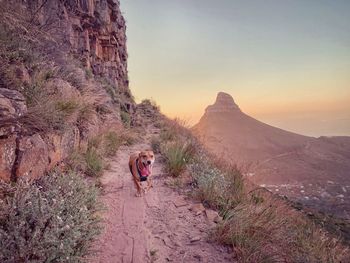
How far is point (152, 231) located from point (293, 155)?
52.5 m

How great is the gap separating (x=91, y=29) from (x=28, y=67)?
11807 millimetres

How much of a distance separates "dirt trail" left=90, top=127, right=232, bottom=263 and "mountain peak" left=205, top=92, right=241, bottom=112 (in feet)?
267

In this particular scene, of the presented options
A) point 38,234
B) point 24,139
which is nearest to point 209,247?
point 38,234

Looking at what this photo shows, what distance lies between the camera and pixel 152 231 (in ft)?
11.8

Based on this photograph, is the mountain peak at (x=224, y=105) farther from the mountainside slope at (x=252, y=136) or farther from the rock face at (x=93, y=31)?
the rock face at (x=93, y=31)

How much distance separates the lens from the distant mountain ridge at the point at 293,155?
28820mm

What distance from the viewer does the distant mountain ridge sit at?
94.6ft

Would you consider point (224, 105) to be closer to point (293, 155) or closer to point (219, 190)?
point (293, 155)

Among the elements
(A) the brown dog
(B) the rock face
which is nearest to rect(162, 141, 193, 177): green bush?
(A) the brown dog

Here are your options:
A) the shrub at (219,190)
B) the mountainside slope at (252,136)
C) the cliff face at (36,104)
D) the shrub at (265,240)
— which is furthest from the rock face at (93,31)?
the mountainside slope at (252,136)

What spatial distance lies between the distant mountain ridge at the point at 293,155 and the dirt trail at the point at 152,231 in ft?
13.3

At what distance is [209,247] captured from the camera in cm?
318

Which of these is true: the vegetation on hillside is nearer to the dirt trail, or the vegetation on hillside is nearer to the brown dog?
the dirt trail

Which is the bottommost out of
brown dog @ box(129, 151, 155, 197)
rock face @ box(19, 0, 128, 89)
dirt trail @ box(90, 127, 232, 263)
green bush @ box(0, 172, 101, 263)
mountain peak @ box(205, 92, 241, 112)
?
dirt trail @ box(90, 127, 232, 263)
